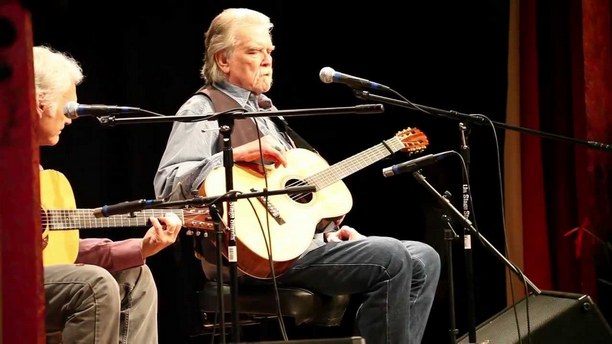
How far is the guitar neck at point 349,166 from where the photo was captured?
321 centimetres

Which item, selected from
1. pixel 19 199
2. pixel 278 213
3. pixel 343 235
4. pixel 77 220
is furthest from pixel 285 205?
pixel 19 199

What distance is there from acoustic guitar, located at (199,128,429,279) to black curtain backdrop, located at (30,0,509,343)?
1.33 meters

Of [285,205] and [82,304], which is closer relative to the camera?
[82,304]

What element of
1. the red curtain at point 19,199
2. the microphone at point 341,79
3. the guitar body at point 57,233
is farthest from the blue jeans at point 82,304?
the red curtain at point 19,199

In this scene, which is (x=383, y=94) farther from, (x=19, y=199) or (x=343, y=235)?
(x=19, y=199)

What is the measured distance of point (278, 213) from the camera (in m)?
3.06

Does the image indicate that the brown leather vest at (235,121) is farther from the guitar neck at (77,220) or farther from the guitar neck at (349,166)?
the guitar neck at (77,220)

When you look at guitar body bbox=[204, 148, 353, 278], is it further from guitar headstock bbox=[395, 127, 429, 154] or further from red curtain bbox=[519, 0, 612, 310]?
red curtain bbox=[519, 0, 612, 310]

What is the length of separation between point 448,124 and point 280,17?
1.20m

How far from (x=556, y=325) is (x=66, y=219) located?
1.92 meters

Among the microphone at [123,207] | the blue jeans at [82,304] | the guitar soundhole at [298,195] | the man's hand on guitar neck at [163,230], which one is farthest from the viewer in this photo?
the guitar soundhole at [298,195]

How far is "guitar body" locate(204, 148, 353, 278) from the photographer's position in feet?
9.66

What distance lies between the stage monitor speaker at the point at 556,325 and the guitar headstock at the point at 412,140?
0.76 metres

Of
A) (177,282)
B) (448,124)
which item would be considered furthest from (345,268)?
(448,124)
